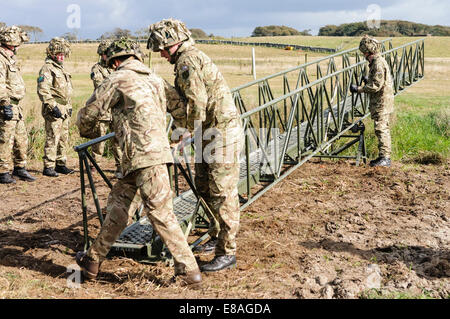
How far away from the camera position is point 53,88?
7.68 metres

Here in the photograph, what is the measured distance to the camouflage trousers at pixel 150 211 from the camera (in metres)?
3.66

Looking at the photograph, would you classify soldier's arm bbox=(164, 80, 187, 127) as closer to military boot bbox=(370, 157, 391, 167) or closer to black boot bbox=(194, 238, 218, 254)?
black boot bbox=(194, 238, 218, 254)

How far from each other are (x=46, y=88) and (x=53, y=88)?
0.62 feet

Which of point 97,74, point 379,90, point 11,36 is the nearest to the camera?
point 11,36

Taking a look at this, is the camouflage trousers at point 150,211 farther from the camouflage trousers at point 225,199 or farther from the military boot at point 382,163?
the military boot at point 382,163

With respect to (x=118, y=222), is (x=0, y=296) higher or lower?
lower

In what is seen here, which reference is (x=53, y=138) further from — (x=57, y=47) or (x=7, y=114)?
(x=57, y=47)

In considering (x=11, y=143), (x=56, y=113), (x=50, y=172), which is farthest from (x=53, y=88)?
(x=50, y=172)

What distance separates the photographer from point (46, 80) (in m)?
7.48

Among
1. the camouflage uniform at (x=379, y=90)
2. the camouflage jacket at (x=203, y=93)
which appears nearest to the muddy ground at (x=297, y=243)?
the camouflage uniform at (x=379, y=90)

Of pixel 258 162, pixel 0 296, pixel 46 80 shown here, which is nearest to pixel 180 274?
pixel 0 296
